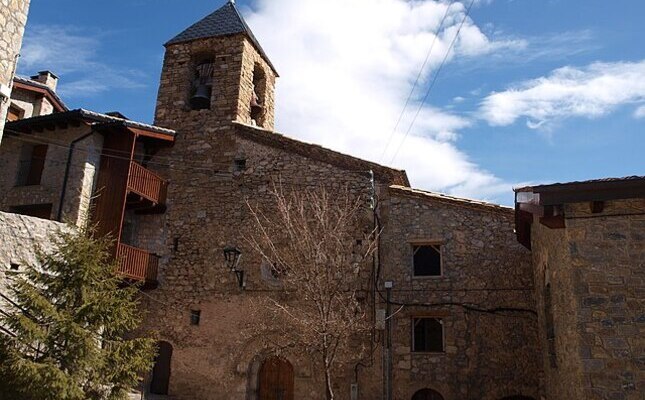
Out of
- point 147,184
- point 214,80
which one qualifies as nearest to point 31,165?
point 147,184

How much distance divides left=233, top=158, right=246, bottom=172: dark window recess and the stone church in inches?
2.4

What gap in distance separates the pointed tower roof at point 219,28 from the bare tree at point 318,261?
5.42m

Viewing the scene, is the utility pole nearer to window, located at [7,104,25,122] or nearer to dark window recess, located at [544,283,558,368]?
dark window recess, located at [544,283,558,368]

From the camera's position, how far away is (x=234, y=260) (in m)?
13.5

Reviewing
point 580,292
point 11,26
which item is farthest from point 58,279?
point 580,292

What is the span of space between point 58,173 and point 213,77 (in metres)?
5.08

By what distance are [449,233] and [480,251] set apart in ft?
2.63

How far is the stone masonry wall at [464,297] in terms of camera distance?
11281 mm

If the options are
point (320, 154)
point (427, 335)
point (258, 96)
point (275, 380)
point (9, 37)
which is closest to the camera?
point (9, 37)

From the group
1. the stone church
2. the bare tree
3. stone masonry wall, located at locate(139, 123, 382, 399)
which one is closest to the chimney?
the stone church

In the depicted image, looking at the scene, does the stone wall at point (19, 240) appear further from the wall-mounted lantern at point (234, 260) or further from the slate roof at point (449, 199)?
the slate roof at point (449, 199)

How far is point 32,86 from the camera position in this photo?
17.6 m

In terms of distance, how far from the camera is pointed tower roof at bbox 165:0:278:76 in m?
16.1

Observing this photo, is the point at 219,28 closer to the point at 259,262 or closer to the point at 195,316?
the point at 259,262
